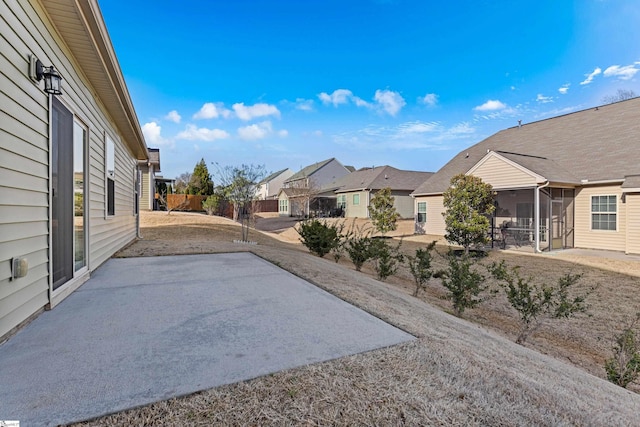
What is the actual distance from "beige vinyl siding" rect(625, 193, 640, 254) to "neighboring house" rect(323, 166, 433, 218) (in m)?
14.2

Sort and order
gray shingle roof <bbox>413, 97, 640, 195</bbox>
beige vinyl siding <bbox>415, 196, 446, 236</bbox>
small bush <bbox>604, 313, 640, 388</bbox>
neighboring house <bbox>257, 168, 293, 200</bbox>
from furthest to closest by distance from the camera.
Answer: neighboring house <bbox>257, 168, 293, 200</bbox>, beige vinyl siding <bbox>415, 196, 446, 236</bbox>, gray shingle roof <bbox>413, 97, 640, 195</bbox>, small bush <bbox>604, 313, 640, 388</bbox>

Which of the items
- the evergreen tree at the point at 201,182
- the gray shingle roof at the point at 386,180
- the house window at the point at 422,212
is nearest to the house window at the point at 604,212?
the house window at the point at 422,212

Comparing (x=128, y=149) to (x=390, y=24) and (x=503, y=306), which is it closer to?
(x=503, y=306)

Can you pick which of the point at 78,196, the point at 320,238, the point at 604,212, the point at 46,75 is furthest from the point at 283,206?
the point at 46,75

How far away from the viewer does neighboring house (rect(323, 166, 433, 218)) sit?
24.9m

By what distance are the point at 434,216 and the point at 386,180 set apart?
324 inches

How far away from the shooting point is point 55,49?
12.0 feet

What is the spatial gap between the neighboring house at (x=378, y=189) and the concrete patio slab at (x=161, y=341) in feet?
66.7

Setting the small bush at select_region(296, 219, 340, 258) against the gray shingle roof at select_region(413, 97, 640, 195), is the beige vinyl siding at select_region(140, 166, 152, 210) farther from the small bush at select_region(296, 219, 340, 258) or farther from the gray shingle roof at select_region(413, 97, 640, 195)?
the gray shingle roof at select_region(413, 97, 640, 195)

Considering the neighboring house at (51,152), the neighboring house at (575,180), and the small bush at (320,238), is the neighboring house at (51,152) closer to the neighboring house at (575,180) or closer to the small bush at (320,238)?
the small bush at (320,238)

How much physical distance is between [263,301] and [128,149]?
8107 millimetres

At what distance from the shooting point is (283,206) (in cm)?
3638

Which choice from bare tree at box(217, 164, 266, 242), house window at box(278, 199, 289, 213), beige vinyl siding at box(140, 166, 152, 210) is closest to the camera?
bare tree at box(217, 164, 266, 242)

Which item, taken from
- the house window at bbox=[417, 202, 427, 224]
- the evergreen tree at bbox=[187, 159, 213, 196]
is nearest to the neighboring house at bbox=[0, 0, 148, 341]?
the house window at bbox=[417, 202, 427, 224]
